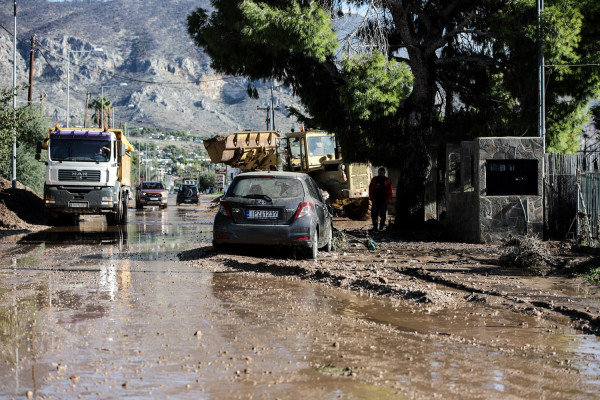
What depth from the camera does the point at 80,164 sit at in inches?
947

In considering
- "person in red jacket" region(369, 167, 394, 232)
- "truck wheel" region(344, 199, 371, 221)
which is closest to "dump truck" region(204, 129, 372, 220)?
"truck wheel" region(344, 199, 371, 221)

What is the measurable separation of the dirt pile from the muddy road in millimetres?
12689

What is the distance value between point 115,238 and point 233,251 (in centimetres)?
685

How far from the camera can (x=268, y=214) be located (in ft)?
42.9

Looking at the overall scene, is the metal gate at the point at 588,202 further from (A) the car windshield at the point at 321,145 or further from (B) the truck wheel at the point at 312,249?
(A) the car windshield at the point at 321,145

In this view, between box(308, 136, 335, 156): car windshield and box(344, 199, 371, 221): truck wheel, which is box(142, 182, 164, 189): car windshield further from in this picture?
box(308, 136, 335, 156): car windshield

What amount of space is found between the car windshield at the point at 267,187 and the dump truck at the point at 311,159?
12293 mm

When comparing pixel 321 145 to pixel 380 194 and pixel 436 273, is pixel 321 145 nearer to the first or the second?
pixel 380 194

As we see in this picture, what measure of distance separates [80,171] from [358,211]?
1125 centimetres

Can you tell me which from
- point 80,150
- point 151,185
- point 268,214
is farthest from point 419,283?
point 151,185

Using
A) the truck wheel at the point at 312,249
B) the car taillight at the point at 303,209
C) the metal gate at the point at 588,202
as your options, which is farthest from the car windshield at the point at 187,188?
the car taillight at the point at 303,209

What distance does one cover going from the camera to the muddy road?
5060 millimetres

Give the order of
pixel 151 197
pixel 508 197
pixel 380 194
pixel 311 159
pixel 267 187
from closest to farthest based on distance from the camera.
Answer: pixel 267 187
pixel 508 197
pixel 380 194
pixel 311 159
pixel 151 197

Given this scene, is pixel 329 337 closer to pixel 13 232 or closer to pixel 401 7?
pixel 401 7
